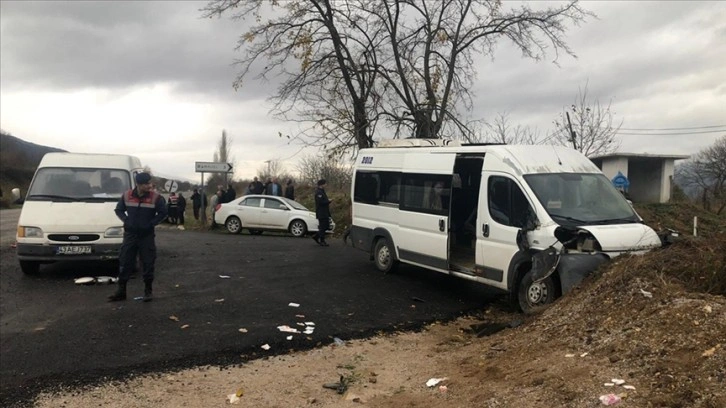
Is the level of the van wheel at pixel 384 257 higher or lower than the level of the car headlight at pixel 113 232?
lower

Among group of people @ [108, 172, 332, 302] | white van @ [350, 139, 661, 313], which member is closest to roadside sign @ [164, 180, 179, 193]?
white van @ [350, 139, 661, 313]

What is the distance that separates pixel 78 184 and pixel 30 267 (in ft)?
5.67

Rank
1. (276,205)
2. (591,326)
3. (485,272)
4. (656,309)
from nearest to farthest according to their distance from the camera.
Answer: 1. (656,309)
2. (591,326)
3. (485,272)
4. (276,205)

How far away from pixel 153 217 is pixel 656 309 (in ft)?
21.8

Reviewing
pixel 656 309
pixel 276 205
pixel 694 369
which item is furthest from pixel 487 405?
pixel 276 205

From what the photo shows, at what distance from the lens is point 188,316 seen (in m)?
7.30

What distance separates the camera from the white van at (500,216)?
6738 millimetres

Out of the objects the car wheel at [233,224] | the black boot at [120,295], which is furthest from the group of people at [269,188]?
the black boot at [120,295]

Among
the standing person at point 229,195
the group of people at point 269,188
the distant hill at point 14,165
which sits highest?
the distant hill at point 14,165

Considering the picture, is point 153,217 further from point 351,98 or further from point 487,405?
point 351,98

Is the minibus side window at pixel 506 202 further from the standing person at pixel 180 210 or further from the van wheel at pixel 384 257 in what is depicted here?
the standing person at pixel 180 210

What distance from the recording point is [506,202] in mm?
7750

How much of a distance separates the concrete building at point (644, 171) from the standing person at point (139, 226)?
73.4 feet

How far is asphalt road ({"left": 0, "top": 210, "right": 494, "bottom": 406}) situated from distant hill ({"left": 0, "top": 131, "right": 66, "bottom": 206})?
1799 inches
